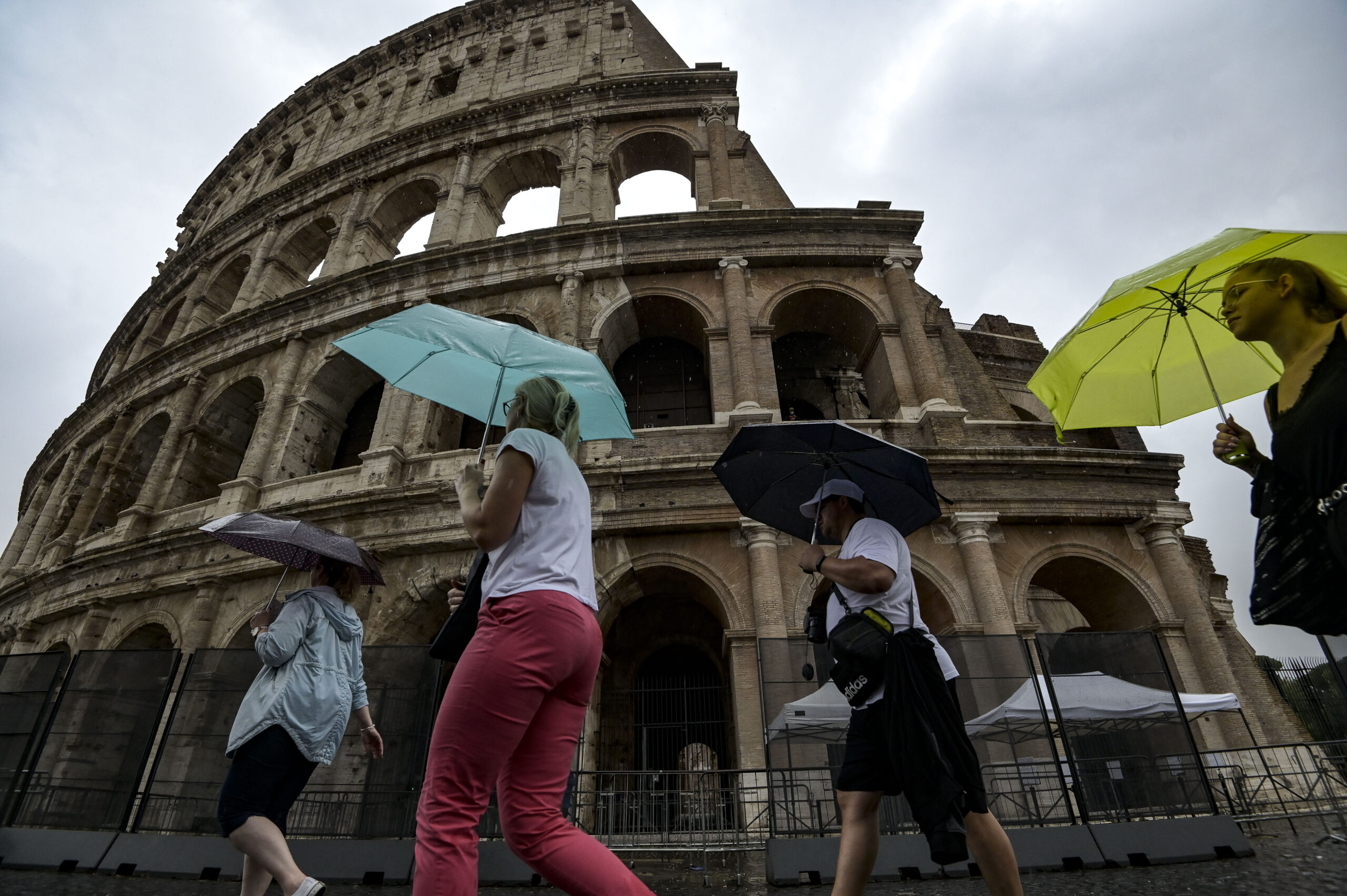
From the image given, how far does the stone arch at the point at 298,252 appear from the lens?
15.3 metres

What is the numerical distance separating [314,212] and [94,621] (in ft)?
32.6

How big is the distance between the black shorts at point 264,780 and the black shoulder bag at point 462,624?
3.92ft

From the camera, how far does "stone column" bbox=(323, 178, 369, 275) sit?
13.8m

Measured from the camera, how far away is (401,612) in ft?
29.7

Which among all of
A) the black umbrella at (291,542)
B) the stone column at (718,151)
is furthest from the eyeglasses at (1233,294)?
the stone column at (718,151)

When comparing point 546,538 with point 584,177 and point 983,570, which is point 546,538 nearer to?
point 983,570

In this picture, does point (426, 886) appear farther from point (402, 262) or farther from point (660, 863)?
point (402, 262)

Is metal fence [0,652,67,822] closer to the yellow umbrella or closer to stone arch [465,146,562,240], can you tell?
the yellow umbrella

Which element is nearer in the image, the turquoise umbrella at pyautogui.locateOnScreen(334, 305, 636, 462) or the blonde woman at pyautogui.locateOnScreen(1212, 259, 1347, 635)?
the blonde woman at pyautogui.locateOnScreen(1212, 259, 1347, 635)

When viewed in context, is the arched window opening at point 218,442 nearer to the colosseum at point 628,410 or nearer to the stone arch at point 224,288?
the colosseum at point 628,410

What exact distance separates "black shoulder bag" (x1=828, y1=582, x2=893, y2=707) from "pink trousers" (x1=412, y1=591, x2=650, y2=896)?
1005mm

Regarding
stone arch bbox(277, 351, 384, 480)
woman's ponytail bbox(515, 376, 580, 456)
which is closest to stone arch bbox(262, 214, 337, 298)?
stone arch bbox(277, 351, 384, 480)

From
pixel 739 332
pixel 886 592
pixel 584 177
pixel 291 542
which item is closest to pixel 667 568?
pixel 739 332

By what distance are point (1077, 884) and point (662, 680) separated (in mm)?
8339
